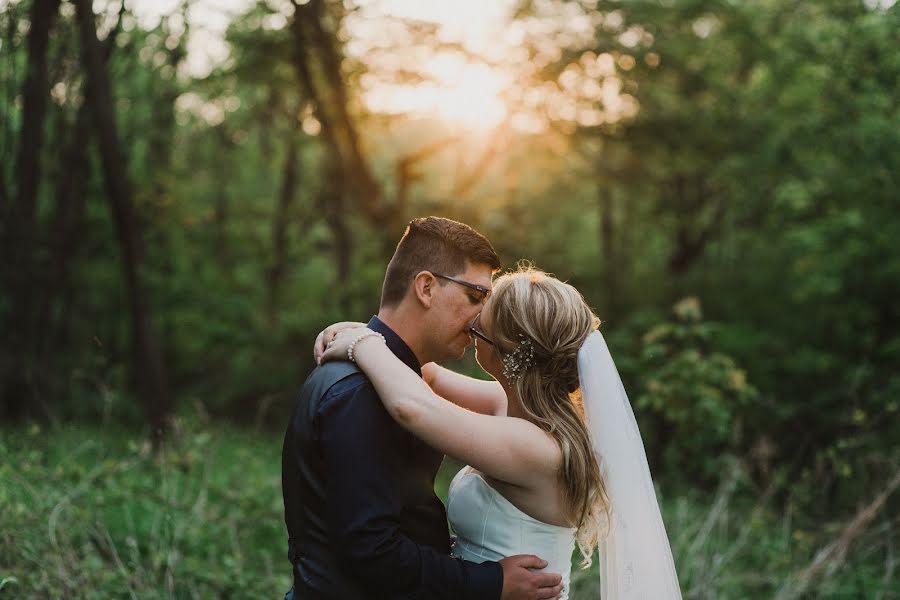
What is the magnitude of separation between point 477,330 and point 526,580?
86 cm

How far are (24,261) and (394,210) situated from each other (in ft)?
19.9

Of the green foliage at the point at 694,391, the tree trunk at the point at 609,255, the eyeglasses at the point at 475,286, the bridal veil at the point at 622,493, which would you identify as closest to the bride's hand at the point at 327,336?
the eyeglasses at the point at 475,286

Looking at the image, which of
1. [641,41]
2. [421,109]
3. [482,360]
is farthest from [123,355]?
[482,360]

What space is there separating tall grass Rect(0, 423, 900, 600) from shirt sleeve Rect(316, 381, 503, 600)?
7.71 feet

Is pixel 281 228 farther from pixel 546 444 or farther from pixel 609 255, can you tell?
pixel 546 444

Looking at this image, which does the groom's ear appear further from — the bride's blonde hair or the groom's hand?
the groom's hand

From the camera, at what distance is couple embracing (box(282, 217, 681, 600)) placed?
2.69 meters

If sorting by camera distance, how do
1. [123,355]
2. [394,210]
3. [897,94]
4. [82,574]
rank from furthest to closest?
1. [123,355]
2. [394,210]
3. [897,94]
4. [82,574]

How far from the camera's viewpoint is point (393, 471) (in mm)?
2721

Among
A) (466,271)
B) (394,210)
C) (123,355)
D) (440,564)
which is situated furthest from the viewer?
(123,355)

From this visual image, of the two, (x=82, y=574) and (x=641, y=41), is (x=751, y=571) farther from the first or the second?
(x=641, y=41)

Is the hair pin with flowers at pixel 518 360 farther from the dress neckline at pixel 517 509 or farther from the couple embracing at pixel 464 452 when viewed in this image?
the dress neckline at pixel 517 509

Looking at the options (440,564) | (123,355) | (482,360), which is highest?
(482,360)

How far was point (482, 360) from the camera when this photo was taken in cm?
325
